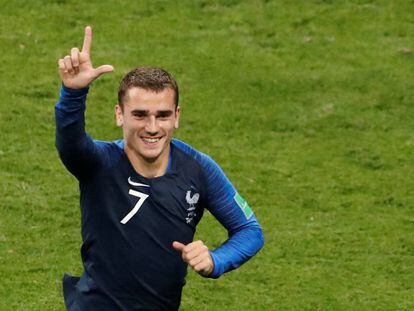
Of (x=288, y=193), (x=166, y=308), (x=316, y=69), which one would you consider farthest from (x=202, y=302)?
(x=316, y=69)

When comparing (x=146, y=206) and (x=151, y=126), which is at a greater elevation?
(x=151, y=126)

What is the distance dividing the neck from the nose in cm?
25

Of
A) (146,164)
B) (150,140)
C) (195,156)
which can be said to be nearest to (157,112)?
(150,140)

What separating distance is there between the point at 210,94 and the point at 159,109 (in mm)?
8649

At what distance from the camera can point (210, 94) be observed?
14766 mm

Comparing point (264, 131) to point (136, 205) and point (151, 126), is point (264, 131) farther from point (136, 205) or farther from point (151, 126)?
point (151, 126)

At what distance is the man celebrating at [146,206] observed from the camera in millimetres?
6172

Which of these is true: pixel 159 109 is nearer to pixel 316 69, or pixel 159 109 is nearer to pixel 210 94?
pixel 210 94

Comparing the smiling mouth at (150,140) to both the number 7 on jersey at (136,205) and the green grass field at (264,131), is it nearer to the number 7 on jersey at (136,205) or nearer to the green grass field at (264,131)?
the number 7 on jersey at (136,205)

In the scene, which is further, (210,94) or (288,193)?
(210,94)

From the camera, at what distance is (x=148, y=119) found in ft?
20.1

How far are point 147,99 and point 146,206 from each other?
0.58m

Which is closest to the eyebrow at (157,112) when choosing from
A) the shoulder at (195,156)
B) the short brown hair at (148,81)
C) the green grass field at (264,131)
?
the short brown hair at (148,81)

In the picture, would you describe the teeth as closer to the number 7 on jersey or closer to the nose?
the nose
